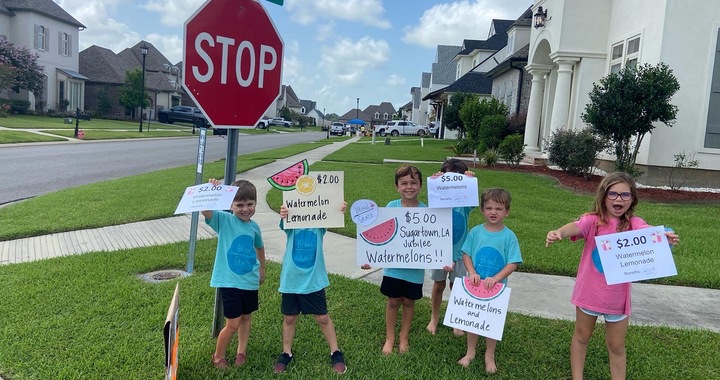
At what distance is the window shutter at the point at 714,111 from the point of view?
11.3 metres

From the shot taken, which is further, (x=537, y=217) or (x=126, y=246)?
(x=537, y=217)

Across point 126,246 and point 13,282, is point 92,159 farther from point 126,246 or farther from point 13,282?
point 13,282

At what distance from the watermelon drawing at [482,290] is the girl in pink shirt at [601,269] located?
426 millimetres

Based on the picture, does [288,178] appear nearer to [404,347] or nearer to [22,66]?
[404,347]

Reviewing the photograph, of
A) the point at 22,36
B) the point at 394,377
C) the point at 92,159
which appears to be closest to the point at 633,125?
the point at 394,377

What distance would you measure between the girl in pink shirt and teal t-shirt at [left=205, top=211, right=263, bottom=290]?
1838 mm

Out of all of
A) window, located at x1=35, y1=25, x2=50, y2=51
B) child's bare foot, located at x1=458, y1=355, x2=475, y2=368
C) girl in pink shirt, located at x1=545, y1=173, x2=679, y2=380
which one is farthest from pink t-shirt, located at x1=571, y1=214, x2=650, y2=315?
window, located at x1=35, y1=25, x2=50, y2=51

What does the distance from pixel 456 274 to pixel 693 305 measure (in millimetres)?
2572

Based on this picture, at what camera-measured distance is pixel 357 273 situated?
549 centimetres

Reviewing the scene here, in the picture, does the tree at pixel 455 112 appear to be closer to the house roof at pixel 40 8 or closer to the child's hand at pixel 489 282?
the child's hand at pixel 489 282

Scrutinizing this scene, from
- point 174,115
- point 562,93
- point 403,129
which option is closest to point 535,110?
point 562,93

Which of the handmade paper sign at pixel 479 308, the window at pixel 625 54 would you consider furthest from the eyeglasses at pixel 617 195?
the window at pixel 625 54

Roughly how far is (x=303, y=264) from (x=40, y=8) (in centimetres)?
4815

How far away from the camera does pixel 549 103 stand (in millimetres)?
19422
